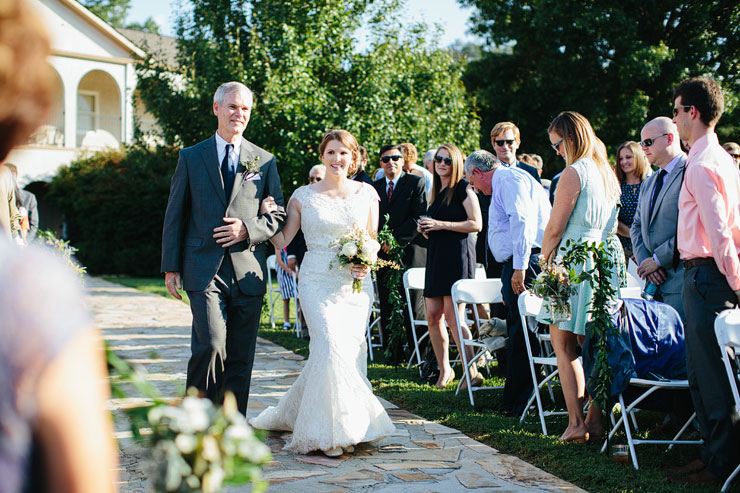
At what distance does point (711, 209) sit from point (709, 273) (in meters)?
0.40

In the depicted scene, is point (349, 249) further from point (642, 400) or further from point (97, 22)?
point (97, 22)

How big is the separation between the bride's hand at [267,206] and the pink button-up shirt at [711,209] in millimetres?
2748

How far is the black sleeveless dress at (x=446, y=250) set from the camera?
7344 millimetres

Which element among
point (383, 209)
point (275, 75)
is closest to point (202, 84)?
point (275, 75)

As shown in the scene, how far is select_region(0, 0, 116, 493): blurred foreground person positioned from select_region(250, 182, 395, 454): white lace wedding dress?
13.3 ft

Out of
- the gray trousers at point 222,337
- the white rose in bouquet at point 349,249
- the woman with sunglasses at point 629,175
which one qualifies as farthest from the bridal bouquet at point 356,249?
the woman with sunglasses at point 629,175

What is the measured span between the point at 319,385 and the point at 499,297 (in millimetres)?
2427

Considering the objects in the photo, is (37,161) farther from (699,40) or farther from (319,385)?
(319,385)

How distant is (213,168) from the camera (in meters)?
4.97

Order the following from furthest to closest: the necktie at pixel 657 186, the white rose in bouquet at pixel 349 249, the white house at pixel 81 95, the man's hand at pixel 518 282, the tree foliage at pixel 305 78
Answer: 1. the white house at pixel 81 95
2. the tree foliage at pixel 305 78
3. the man's hand at pixel 518 282
4. the necktie at pixel 657 186
5. the white rose in bouquet at pixel 349 249

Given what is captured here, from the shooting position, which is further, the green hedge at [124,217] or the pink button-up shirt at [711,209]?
the green hedge at [124,217]

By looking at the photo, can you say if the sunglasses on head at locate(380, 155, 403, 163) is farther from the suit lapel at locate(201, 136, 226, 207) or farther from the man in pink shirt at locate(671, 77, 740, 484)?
the man in pink shirt at locate(671, 77, 740, 484)

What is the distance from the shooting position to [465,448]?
5.26 m

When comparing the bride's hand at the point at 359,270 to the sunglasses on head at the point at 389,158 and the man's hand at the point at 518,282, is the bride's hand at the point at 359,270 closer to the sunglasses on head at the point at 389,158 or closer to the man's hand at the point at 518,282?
the man's hand at the point at 518,282
